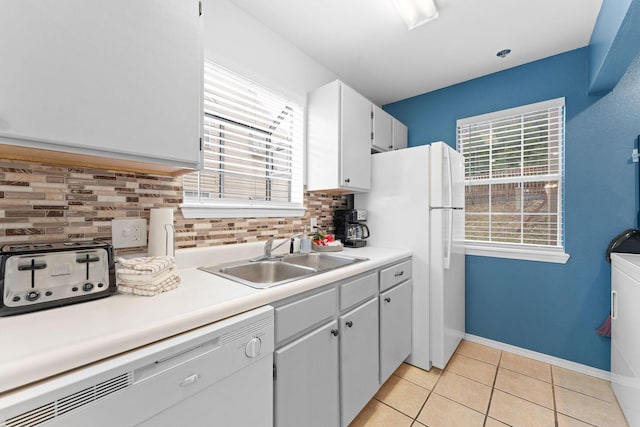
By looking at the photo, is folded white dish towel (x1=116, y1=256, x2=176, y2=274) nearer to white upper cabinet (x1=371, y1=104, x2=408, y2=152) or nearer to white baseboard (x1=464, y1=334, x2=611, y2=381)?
white upper cabinet (x1=371, y1=104, x2=408, y2=152)

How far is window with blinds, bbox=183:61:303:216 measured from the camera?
1.67m

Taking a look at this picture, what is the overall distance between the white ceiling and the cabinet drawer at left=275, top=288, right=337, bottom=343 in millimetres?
1788

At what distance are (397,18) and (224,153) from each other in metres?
1.48

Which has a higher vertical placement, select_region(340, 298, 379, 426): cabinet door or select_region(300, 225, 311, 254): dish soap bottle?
select_region(300, 225, 311, 254): dish soap bottle

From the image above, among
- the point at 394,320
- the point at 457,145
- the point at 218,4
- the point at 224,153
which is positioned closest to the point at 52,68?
the point at 224,153

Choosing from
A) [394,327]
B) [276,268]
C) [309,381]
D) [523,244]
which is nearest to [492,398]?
[394,327]

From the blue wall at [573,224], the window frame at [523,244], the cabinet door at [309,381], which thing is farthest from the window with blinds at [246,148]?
the blue wall at [573,224]

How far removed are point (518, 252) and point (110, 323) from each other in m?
2.84

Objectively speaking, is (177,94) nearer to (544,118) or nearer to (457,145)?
(457,145)

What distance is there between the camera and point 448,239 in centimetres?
211

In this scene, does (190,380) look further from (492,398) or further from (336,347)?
(492,398)

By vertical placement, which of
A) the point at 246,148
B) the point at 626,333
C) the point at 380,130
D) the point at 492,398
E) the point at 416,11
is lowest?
the point at 492,398

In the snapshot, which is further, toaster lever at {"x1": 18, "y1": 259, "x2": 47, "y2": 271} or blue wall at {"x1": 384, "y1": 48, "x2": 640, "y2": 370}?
blue wall at {"x1": 384, "y1": 48, "x2": 640, "y2": 370}

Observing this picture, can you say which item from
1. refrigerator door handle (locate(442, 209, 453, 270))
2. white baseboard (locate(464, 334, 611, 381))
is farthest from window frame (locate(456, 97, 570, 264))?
white baseboard (locate(464, 334, 611, 381))
